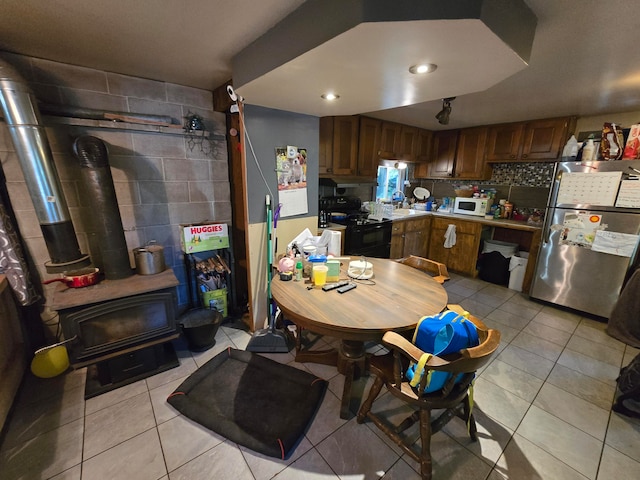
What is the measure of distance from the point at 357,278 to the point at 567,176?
109 inches

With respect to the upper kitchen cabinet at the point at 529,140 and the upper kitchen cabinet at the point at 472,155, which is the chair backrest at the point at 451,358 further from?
the upper kitchen cabinet at the point at 472,155

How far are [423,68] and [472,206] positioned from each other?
3.34 metres

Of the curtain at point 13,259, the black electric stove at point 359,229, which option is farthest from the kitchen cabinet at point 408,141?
the curtain at point 13,259

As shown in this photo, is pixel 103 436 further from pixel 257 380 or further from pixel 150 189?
pixel 150 189

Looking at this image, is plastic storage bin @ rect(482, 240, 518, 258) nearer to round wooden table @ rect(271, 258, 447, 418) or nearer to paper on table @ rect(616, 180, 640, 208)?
paper on table @ rect(616, 180, 640, 208)

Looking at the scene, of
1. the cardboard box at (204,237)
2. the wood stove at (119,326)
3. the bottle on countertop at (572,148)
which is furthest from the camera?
the bottle on countertop at (572,148)

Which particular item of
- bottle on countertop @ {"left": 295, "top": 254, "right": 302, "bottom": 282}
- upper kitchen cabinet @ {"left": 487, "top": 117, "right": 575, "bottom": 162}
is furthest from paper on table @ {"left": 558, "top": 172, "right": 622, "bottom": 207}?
bottle on countertop @ {"left": 295, "top": 254, "right": 302, "bottom": 282}

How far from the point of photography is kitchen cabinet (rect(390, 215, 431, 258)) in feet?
12.5

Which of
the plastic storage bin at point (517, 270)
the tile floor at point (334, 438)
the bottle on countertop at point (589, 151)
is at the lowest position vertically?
the tile floor at point (334, 438)

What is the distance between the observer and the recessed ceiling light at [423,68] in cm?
134

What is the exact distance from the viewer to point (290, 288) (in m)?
1.68

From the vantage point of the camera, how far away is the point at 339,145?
10.3 feet

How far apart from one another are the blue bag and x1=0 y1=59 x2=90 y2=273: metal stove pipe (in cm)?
231

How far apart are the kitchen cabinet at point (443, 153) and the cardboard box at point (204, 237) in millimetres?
3688
